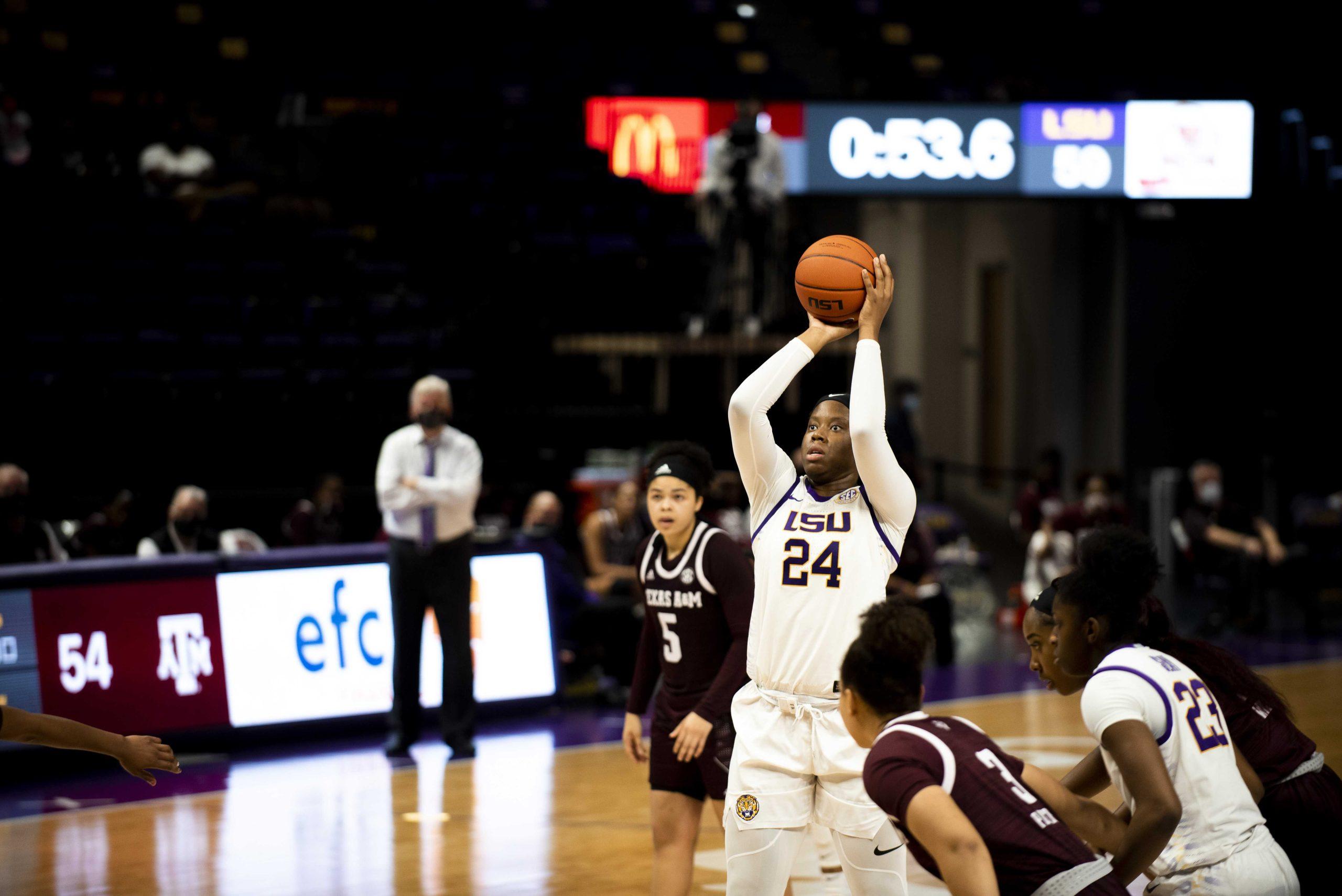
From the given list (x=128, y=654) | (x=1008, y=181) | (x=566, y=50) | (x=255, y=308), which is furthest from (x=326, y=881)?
(x=566, y=50)

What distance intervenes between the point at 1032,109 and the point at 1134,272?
180 inches

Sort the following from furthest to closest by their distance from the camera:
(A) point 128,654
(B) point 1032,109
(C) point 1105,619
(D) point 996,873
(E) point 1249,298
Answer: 1. (E) point 1249,298
2. (B) point 1032,109
3. (A) point 128,654
4. (C) point 1105,619
5. (D) point 996,873

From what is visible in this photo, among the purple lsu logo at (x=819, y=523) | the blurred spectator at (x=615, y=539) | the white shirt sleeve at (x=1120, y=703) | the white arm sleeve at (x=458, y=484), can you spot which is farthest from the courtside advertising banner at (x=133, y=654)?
the white shirt sleeve at (x=1120, y=703)

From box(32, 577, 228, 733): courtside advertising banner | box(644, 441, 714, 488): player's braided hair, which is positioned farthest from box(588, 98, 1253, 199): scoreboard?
box(644, 441, 714, 488): player's braided hair

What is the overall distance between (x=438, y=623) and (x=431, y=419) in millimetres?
1132

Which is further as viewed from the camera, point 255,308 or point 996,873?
point 255,308

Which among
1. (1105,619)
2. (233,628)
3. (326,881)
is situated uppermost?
(1105,619)

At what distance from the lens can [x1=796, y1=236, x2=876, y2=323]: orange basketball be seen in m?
4.14

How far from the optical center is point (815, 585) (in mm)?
4008

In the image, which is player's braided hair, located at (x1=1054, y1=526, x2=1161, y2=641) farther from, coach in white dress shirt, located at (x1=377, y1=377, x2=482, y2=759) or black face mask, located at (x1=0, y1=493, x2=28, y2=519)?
black face mask, located at (x1=0, y1=493, x2=28, y2=519)

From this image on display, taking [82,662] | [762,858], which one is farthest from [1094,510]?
[762,858]

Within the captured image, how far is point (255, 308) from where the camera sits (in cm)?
1360

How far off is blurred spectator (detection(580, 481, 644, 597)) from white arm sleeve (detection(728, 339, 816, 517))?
6.57m

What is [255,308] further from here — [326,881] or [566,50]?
[326,881]
